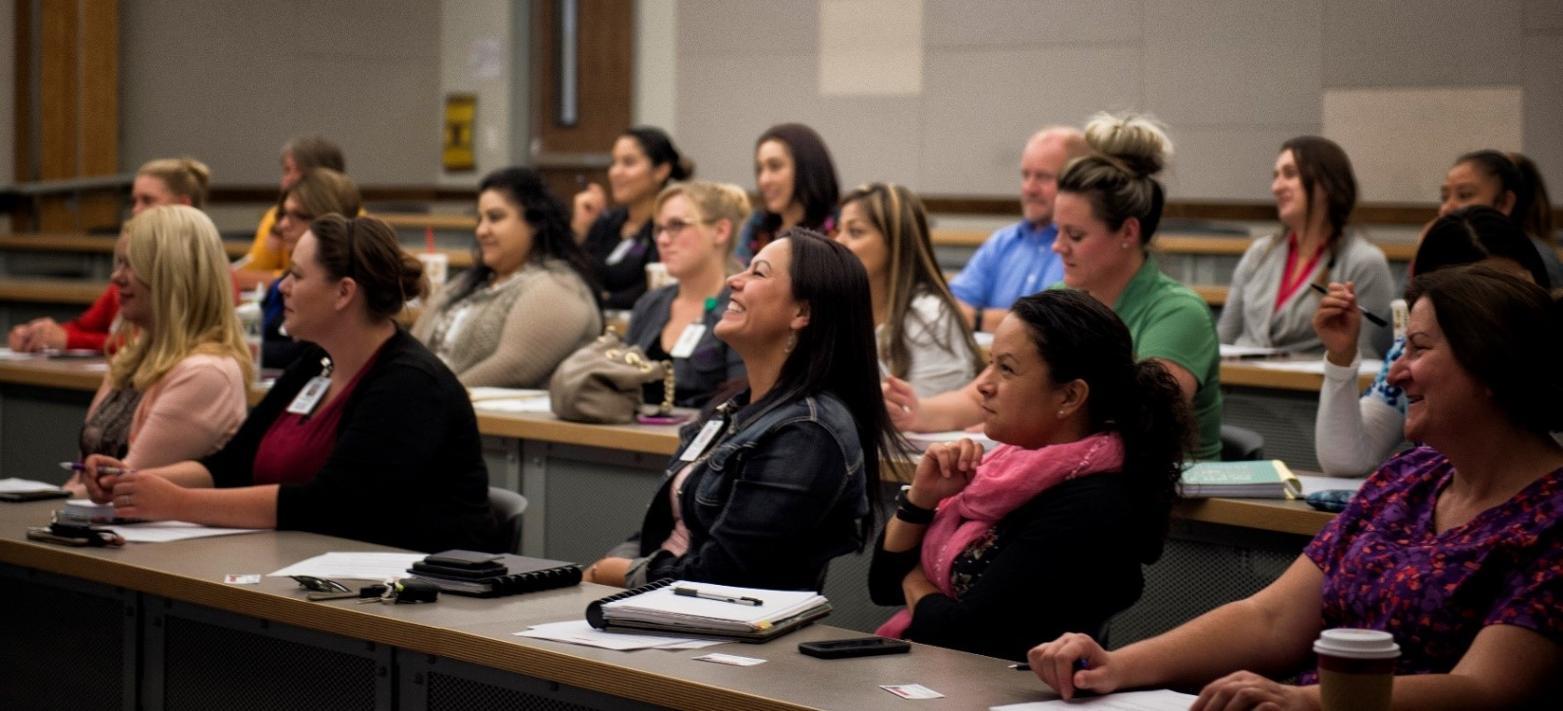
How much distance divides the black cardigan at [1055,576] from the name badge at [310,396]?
1608 mm

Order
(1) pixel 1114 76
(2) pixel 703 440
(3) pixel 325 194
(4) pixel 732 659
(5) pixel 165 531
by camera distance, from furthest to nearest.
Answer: (1) pixel 1114 76 → (3) pixel 325 194 → (5) pixel 165 531 → (2) pixel 703 440 → (4) pixel 732 659

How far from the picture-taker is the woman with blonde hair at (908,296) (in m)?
4.39

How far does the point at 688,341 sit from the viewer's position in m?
4.82

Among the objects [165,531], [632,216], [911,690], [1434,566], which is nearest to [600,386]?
[165,531]

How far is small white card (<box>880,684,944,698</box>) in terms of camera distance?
2.06 meters

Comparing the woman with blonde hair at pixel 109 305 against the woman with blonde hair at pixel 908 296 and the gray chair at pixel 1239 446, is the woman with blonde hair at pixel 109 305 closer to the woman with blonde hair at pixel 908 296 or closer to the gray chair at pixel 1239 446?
the woman with blonde hair at pixel 908 296

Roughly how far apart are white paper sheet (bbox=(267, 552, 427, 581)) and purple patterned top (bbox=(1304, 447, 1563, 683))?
1.46 m

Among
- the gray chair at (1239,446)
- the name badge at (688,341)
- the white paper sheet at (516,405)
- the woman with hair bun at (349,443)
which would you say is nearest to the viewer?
the woman with hair bun at (349,443)

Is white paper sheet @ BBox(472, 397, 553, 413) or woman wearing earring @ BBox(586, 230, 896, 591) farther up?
woman wearing earring @ BBox(586, 230, 896, 591)

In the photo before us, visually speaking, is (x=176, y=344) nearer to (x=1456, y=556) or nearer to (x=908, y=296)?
(x=908, y=296)

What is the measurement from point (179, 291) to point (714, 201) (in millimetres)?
1862

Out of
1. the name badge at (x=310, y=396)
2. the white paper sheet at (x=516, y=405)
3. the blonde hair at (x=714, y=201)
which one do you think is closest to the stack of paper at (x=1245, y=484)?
the name badge at (x=310, y=396)

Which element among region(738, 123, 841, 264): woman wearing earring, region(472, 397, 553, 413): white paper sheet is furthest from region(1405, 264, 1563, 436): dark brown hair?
region(738, 123, 841, 264): woman wearing earring

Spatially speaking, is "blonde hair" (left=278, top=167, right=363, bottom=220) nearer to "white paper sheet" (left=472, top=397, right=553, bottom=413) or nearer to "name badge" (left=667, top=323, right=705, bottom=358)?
"white paper sheet" (left=472, top=397, right=553, bottom=413)
